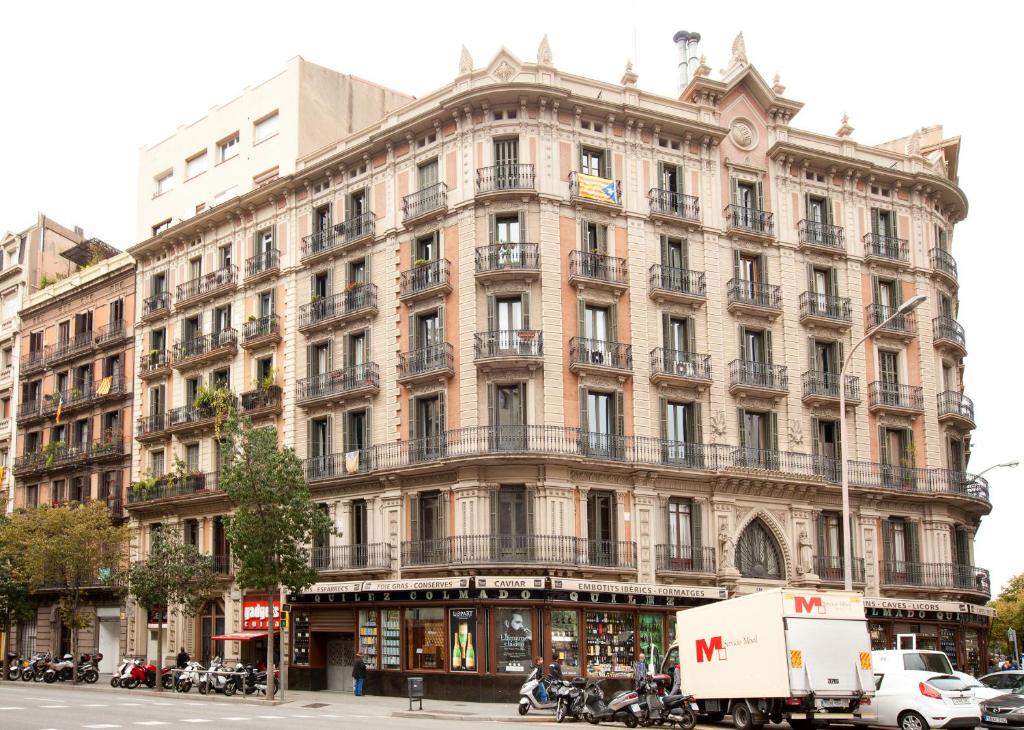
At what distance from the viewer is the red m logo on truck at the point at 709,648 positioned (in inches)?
1040

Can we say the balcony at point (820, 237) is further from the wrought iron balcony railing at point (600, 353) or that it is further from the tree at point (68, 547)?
the tree at point (68, 547)

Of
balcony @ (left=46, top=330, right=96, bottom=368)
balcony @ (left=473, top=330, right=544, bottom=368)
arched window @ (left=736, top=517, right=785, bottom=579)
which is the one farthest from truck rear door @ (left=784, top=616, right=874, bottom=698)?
balcony @ (left=46, top=330, right=96, bottom=368)

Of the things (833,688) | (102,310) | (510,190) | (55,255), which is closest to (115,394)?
(102,310)

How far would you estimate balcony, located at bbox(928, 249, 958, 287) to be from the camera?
46375 mm

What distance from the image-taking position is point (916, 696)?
83.0ft

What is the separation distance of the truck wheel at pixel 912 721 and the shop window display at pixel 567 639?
507 inches

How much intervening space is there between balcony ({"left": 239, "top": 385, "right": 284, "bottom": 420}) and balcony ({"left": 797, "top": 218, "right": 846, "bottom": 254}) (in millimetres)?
20269

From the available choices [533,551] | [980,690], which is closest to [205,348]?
[533,551]

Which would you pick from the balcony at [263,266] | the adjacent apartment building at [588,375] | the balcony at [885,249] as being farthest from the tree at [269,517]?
the balcony at [885,249]

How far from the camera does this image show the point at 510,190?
1549 inches

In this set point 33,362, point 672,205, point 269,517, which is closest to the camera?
point 269,517

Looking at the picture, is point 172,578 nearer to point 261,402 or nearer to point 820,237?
point 261,402

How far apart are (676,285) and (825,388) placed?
6926mm

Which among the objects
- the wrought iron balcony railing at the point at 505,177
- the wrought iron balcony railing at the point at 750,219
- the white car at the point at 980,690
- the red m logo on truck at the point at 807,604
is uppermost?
the wrought iron balcony railing at the point at 505,177
